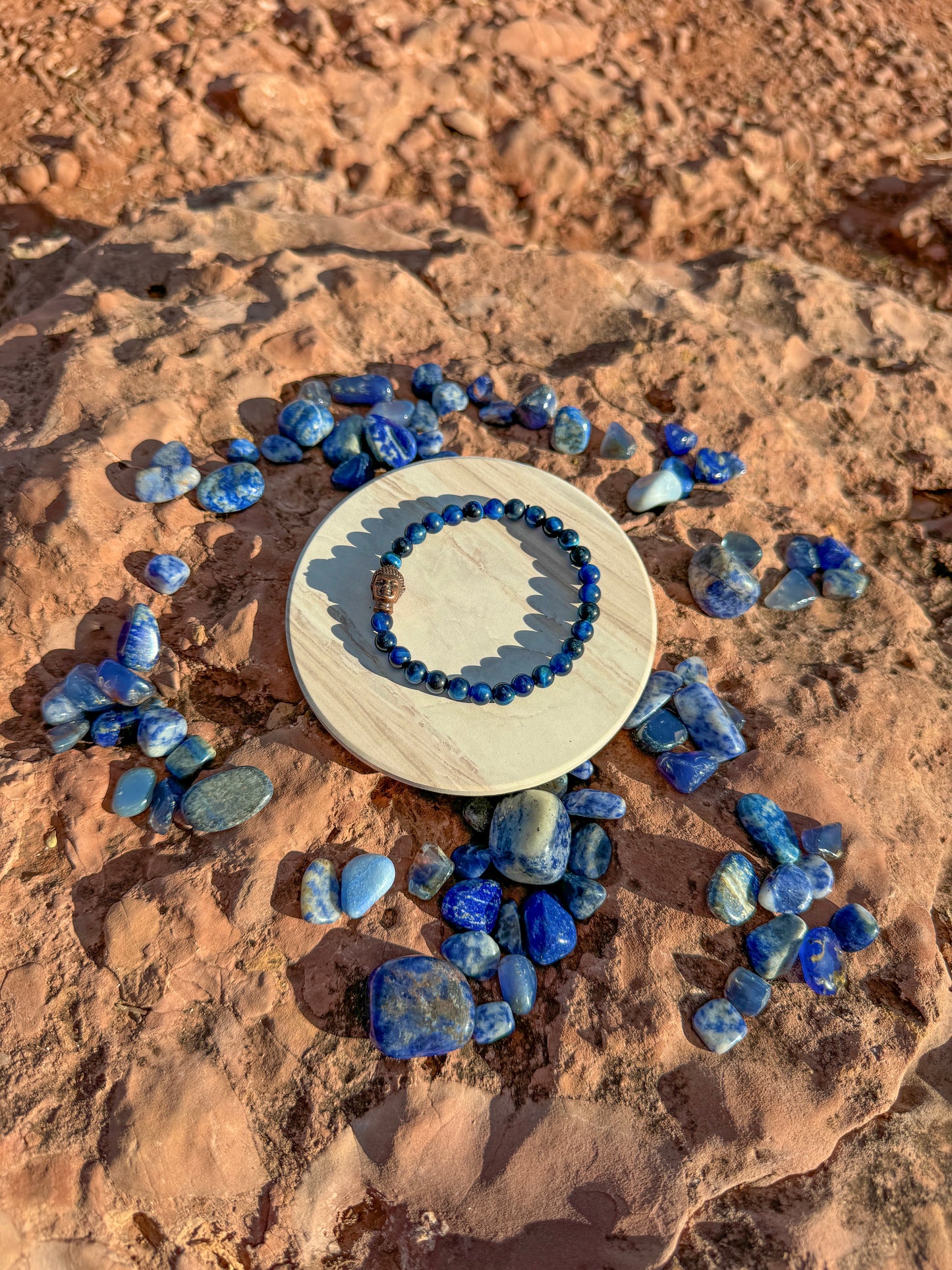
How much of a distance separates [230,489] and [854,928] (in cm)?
244

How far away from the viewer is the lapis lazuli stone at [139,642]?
257 cm

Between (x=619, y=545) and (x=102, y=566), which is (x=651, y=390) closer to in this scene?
(x=619, y=545)

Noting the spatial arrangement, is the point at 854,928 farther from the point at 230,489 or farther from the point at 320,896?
the point at 230,489

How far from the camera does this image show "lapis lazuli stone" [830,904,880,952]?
2.31m

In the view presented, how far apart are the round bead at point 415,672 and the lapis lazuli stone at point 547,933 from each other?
76 centimetres

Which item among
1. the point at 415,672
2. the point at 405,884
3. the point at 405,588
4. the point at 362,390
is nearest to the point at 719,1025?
the point at 405,884

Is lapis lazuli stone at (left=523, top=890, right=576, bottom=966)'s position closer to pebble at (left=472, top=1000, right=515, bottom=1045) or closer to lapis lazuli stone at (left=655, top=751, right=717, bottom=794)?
pebble at (left=472, top=1000, right=515, bottom=1045)

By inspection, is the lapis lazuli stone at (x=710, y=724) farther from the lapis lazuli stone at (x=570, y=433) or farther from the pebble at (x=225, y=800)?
the pebble at (x=225, y=800)

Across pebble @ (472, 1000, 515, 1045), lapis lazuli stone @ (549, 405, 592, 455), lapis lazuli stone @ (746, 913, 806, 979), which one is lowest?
pebble @ (472, 1000, 515, 1045)

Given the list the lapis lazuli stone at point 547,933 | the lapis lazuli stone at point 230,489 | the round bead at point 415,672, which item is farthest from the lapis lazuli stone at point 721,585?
the lapis lazuli stone at point 230,489

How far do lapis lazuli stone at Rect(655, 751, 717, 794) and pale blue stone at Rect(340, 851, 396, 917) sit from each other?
895 millimetres

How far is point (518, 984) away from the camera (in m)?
2.22

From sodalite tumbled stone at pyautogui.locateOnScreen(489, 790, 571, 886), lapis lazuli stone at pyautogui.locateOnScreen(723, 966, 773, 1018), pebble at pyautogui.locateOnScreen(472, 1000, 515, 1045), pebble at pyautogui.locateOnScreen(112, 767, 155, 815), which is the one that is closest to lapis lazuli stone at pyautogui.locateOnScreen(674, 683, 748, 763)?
sodalite tumbled stone at pyautogui.locateOnScreen(489, 790, 571, 886)

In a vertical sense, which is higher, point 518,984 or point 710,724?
point 710,724
